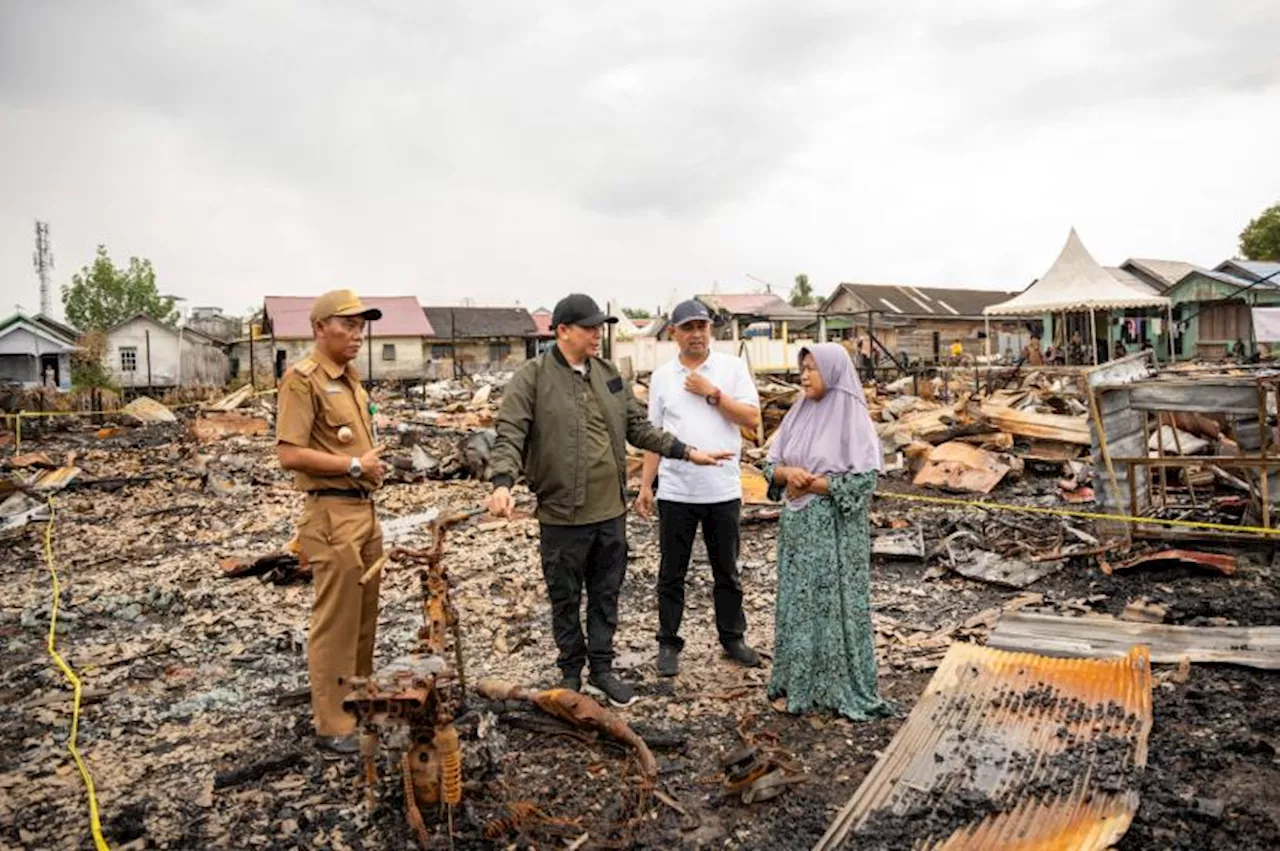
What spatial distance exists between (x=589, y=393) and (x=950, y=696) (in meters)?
2.31

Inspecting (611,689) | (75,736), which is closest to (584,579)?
(611,689)

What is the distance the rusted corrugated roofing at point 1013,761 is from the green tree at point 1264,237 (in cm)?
5067

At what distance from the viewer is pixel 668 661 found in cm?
477

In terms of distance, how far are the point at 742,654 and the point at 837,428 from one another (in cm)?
159

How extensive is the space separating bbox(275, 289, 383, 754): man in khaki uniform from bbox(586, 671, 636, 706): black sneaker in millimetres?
1225

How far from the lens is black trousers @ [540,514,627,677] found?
419cm

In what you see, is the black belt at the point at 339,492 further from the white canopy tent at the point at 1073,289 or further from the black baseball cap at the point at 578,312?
the white canopy tent at the point at 1073,289

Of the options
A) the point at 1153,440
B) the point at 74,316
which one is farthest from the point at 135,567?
the point at 74,316

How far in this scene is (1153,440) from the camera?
31.8 ft

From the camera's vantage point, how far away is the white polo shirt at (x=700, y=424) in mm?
4668

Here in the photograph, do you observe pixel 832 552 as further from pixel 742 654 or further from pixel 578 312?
pixel 578 312

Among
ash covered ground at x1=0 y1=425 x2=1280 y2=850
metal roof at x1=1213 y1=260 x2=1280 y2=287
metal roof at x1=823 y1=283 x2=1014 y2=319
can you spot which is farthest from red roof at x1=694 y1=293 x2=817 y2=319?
ash covered ground at x1=0 y1=425 x2=1280 y2=850

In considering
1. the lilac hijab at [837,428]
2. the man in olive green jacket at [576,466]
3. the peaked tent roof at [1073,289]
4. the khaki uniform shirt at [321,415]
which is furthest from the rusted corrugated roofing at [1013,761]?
the peaked tent roof at [1073,289]

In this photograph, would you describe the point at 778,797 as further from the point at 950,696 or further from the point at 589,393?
the point at 589,393
